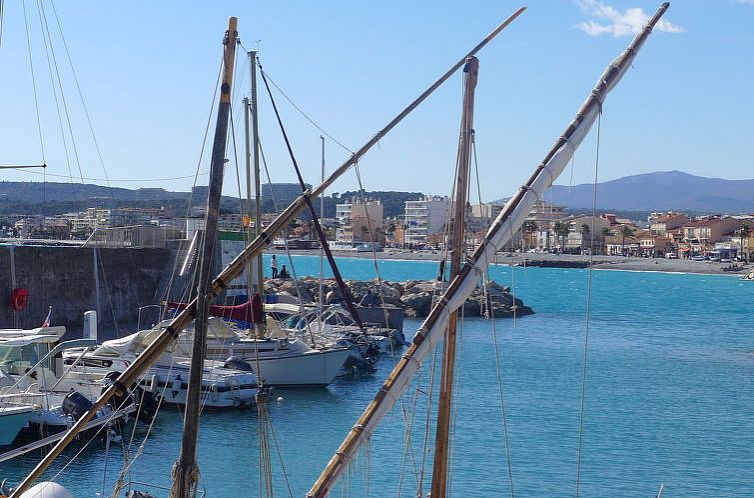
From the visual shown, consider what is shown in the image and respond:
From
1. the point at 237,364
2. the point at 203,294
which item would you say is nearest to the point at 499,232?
the point at 203,294

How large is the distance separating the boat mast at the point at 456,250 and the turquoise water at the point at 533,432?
1021 millimetres

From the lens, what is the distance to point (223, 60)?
34.0ft

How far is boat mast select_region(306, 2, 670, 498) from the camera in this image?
9766mm

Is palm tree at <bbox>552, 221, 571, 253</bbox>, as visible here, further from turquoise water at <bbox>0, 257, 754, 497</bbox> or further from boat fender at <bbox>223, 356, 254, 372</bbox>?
boat fender at <bbox>223, 356, 254, 372</bbox>

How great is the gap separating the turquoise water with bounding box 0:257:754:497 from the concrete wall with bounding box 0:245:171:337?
10.0 meters

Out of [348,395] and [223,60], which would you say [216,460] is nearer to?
[348,395]

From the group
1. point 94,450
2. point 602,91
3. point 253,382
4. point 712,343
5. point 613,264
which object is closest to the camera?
point 602,91

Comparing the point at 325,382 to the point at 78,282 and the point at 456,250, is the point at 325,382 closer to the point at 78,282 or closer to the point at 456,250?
the point at 78,282

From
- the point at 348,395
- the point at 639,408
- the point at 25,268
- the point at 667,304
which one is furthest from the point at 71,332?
the point at 667,304

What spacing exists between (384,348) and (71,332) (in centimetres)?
→ 1285

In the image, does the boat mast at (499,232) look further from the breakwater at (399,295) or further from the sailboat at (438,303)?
the breakwater at (399,295)

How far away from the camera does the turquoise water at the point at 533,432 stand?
24.6m

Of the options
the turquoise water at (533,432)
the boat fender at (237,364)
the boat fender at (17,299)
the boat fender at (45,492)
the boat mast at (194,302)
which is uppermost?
the boat mast at (194,302)

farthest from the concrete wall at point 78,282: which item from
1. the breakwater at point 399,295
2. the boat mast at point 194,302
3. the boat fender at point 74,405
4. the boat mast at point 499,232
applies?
the boat mast at point 499,232
